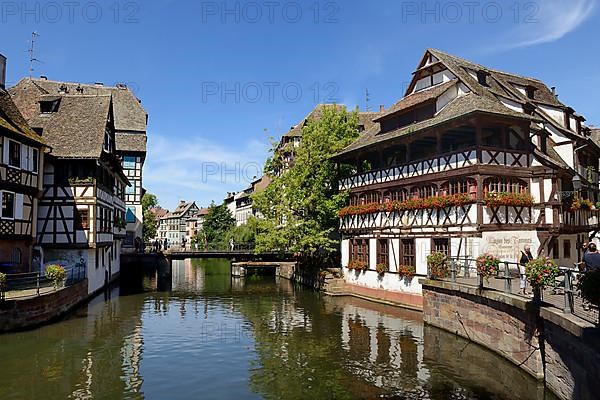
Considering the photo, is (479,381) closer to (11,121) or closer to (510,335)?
(510,335)

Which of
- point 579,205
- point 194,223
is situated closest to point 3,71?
point 579,205

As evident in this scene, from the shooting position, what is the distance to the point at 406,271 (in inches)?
1123

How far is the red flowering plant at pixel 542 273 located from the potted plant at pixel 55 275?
20376 millimetres

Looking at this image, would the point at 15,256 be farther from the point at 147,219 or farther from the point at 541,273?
the point at 147,219

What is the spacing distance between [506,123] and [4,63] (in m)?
29.2

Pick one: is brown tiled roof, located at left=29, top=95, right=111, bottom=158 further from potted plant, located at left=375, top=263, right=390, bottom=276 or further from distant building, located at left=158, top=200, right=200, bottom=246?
distant building, located at left=158, top=200, right=200, bottom=246

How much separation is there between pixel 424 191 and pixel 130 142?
37725 mm

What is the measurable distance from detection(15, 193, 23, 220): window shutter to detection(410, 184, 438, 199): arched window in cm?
2079

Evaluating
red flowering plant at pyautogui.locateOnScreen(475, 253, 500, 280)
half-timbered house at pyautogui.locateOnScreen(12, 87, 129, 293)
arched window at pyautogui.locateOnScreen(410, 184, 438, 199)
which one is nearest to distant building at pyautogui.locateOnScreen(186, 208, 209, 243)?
half-timbered house at pyautogui.locateOnScreen(12, 87, 129, 293)

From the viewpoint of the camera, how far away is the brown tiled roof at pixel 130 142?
181 ft

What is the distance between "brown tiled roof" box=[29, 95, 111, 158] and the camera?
1213 inches

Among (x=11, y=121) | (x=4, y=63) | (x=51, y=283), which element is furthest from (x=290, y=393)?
(x=4, y=63)

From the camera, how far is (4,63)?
31.8 m

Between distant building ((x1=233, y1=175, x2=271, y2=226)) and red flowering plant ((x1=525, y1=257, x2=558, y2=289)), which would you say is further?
distant building ((x1=233, y1=175, x2=271, y2=226))
